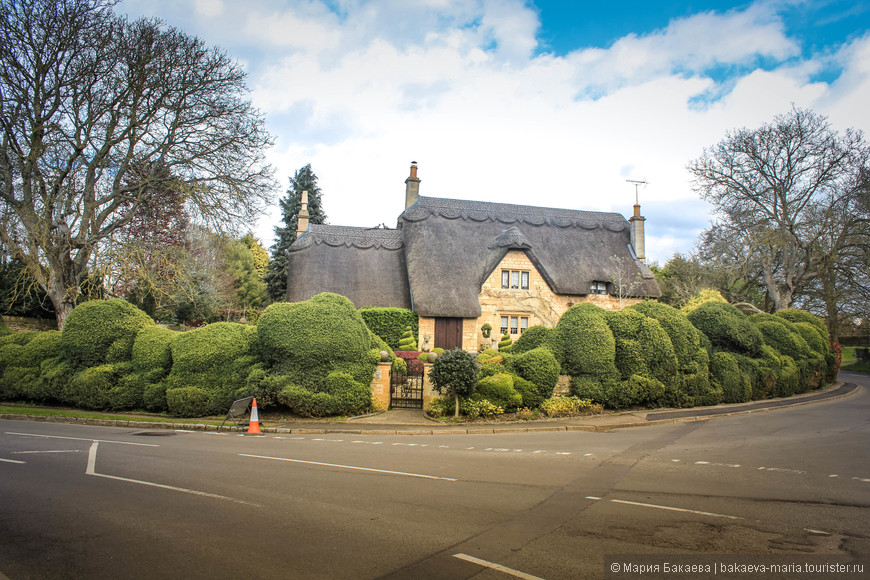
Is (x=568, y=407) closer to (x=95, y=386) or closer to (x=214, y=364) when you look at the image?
(x=214, y=364)

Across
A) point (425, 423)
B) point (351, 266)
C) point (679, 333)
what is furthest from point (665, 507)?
point (351, 266)

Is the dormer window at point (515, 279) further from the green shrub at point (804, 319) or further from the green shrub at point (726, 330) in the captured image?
the green shrub at point (804, 319)

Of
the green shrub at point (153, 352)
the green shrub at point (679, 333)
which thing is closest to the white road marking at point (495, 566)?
the green shrub at point (153, 352)

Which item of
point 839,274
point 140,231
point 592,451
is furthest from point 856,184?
point 140,231

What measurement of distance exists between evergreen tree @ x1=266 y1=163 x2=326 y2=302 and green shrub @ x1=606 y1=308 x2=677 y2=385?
1151 inches

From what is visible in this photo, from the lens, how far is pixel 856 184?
31.2m

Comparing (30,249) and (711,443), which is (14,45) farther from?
(711,443)

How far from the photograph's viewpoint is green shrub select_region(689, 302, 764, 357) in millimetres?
18688

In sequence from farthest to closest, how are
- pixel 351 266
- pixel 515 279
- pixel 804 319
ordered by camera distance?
pixel 351 266
pixel 515 279
pixel 804 319

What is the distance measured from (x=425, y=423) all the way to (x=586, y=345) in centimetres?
573

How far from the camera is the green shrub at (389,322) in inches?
1031

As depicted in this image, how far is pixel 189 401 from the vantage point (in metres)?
14.9

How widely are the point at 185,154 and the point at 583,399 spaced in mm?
17325

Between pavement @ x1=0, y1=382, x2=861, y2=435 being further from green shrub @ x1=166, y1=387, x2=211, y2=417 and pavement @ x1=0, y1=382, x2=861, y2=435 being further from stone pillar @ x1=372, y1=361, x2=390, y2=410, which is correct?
green shrub @ x1=166, y1=387, x2=211, y2=417
